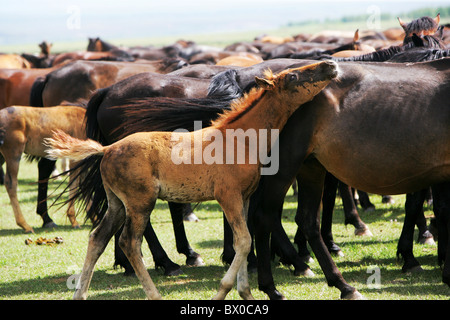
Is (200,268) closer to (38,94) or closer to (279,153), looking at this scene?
(279,153)

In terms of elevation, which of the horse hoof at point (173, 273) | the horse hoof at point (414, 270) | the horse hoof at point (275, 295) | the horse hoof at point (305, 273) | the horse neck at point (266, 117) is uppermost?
the horse neck at point (266, 117)

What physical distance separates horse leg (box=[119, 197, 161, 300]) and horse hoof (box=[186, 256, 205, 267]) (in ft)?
6.31

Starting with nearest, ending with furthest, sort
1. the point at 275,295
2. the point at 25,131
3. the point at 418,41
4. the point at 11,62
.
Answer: the point at 275,295 < the point at 418,41 < the point at 25,131 < the point at 11,62

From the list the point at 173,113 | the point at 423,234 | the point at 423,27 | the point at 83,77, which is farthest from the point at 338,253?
the point at 83,77

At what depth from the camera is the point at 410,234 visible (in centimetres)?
620

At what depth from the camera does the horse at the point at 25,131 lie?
8.48m

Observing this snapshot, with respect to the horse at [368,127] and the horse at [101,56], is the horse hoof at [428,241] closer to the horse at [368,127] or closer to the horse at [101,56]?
the horse at [368,127]

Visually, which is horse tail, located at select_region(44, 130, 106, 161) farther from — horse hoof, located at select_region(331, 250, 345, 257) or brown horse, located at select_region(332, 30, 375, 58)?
brown horse, located at select_region(332, 30, 375, 58)

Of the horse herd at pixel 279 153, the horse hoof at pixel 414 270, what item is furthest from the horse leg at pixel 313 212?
the horse hoof at pixel 414 270

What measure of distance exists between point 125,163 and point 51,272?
2284mm

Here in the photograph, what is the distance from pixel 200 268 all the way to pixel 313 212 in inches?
60.4

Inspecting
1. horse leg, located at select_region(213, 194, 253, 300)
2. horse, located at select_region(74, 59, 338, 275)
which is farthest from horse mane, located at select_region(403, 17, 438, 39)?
horse leg, located at select_region(213, 194, 253, 300)

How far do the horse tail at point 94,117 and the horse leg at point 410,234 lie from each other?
3.17 metres

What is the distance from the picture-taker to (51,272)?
6.49 m
